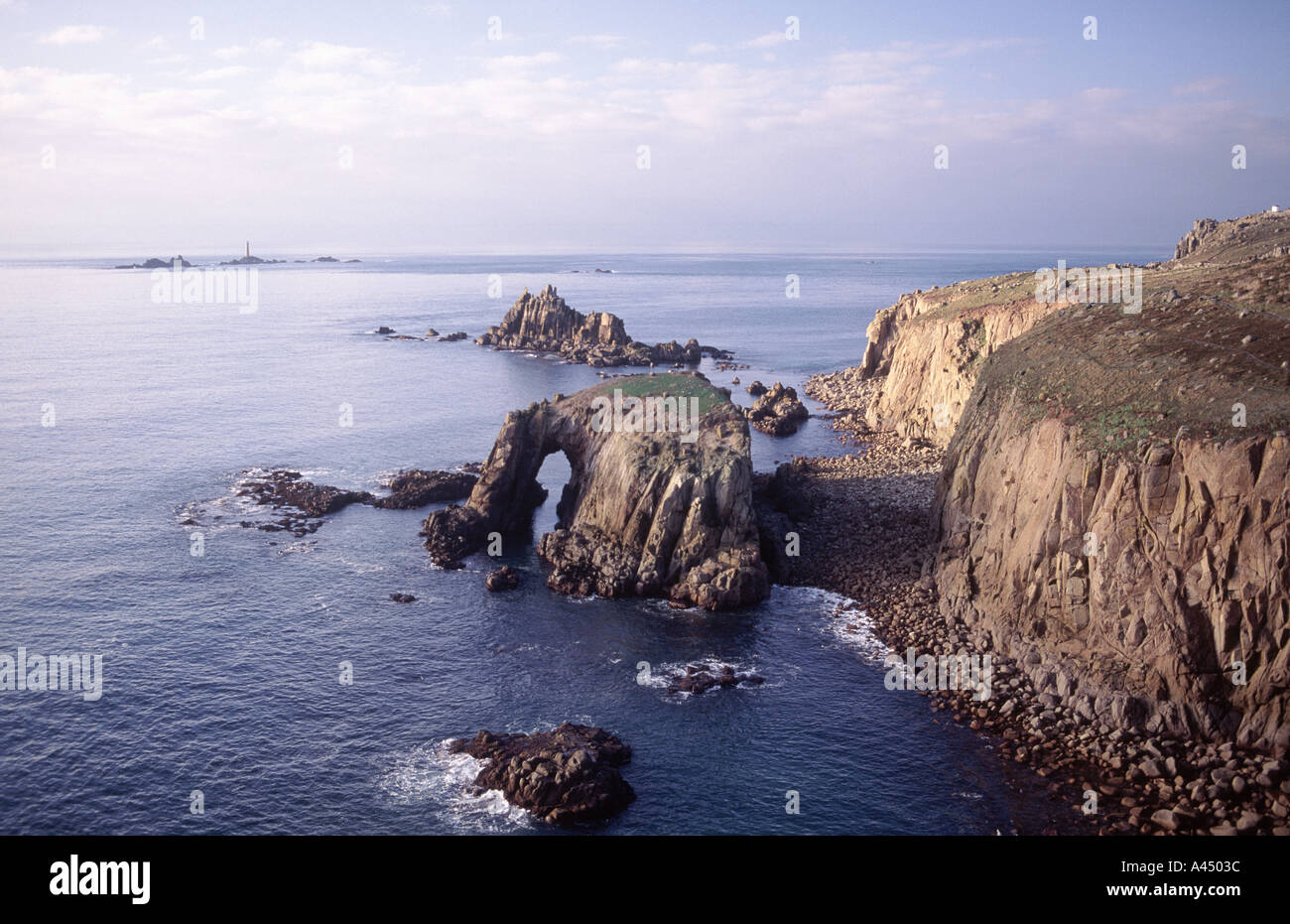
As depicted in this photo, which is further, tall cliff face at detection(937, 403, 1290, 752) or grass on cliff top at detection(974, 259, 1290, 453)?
grass on cliff top at detection(974, 259, 1290, 453)

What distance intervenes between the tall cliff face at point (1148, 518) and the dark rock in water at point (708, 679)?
1397 centimetres

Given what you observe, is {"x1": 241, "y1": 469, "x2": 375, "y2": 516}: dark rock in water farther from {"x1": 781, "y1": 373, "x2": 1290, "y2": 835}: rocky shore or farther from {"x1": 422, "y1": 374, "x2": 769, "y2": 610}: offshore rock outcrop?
{"x1": 781, "y1": 373, "x2": 1290, "y2": 835}: rocky shore

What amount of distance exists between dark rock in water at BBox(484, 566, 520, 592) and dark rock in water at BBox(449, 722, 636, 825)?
66.2 ft

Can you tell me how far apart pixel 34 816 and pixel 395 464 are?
5838cm

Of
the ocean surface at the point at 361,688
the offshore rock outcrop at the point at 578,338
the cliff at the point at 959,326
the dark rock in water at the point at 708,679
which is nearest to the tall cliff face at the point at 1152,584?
the ocean surface at the point at 361,688

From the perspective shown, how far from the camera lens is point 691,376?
283 ft

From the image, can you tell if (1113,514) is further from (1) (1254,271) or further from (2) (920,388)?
(2) (920,388)

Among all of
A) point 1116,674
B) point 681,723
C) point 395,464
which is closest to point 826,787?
point 681,723

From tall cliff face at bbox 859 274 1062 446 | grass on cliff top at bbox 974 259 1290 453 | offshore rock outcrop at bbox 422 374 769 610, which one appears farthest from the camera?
tall cliff face at bbox 859 274 1062 446

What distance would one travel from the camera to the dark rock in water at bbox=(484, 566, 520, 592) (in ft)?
213

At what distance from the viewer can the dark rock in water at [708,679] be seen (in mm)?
51188

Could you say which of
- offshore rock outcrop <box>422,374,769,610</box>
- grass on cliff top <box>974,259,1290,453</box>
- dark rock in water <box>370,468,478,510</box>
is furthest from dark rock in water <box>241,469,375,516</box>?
grass on cliff top <box>974,259,1290,453</box>

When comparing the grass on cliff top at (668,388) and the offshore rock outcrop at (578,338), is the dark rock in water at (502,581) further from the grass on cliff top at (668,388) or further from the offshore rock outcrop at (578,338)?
the offshore rock outcrop at (578,338)

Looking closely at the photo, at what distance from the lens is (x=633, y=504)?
221 ft
